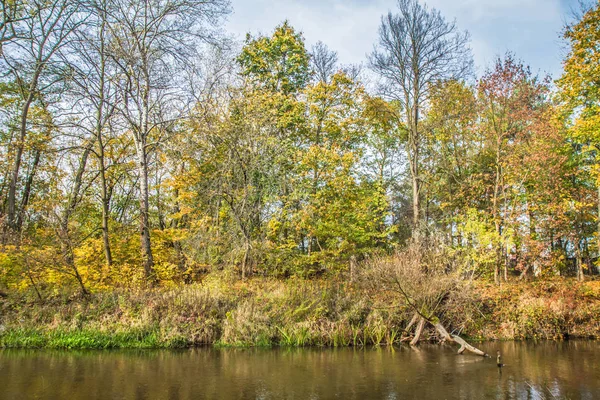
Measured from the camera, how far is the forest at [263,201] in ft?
44.8

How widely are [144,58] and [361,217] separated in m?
11.7

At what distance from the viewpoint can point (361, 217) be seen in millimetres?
20266

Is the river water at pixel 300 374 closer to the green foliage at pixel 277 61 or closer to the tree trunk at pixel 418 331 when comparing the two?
the tree trunk at pixel 418 331

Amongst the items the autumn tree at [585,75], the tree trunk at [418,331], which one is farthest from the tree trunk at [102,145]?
the autumn tree at [585,75]

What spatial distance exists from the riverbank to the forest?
66 millimetres

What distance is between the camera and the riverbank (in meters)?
12.9


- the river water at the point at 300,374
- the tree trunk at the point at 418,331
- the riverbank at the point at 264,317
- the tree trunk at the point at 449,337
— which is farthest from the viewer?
the tree trunk at the point at 418,331

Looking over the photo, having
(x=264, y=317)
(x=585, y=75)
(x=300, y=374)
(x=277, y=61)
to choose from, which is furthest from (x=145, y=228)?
(x=585, y=75)

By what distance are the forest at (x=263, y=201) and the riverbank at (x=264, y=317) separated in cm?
7

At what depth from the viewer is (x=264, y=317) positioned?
44.7 ft

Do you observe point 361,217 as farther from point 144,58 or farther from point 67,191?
point 67,191

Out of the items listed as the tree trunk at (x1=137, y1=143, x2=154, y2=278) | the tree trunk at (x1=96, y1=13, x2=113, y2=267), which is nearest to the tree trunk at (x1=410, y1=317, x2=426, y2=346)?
the tree trunk at (x1=137, y1=143, x2=154, y2=278)

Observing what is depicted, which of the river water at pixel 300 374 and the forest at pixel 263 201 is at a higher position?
the forest at pixel 263 201

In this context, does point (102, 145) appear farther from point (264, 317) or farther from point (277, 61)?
point (277, 61)
